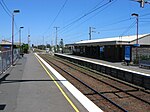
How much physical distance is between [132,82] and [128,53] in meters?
18.1

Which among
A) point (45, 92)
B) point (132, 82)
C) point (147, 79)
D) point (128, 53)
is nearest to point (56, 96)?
point (45, 92)

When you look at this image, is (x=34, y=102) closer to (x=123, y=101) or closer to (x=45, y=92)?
(x=45, y=92)

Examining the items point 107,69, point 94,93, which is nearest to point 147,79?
point 94,93

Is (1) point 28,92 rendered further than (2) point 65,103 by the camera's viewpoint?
Yes

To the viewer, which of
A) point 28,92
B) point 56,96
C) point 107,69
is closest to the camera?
point 56,96

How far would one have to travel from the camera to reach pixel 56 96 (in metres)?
13.0

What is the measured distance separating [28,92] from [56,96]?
1.67 m

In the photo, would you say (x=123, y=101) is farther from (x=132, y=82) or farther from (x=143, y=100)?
(x=132, y=82)

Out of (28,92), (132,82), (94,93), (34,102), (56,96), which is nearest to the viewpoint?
(34,102)

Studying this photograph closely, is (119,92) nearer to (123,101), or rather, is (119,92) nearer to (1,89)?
(123,101)

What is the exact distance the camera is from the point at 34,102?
37.2 feet

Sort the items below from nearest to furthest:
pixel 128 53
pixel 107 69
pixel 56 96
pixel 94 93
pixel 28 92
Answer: pixel 56 96, pixel 28 92, pixel 94 93, pixel 107 69, pixel 128 53

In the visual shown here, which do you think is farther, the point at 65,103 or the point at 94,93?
the point at 94,93

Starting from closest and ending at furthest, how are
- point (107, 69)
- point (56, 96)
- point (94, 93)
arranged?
point (56, 96)
point (94, 93)
point (107, 69)
